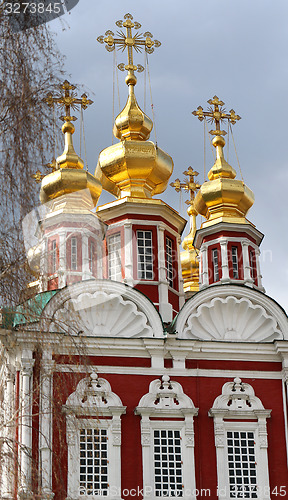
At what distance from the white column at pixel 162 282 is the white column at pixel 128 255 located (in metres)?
0.60

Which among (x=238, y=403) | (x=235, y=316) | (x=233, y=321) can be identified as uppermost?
(x=235, y=316)

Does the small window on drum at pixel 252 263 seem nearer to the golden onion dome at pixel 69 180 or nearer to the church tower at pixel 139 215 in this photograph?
the church tower at pixel 139 215

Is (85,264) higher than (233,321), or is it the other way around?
(85,264)

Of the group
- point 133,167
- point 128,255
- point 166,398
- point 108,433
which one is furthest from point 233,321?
point 133,167

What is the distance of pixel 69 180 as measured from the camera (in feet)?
75.4

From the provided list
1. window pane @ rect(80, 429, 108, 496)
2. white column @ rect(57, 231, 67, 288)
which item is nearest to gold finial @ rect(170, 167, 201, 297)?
white column @ rect(57, 231, 67, 288)

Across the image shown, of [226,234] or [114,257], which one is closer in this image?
[114,257]

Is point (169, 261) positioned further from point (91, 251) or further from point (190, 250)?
point (190, 250)

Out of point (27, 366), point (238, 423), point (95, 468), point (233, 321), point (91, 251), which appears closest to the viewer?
point (95, 468)

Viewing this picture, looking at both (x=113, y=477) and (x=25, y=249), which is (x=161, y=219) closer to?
(x=113, y=477)

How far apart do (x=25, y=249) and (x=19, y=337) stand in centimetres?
173

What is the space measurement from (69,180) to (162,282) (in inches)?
134

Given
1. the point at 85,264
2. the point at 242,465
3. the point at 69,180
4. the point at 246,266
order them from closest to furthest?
1. the point at 242,465
2. the point at 85,264
3. the point at 246,266
4. the point at 69,180

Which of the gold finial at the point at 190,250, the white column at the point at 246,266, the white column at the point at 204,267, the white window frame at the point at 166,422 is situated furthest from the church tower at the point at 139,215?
the gold finial at the point at 190,250
